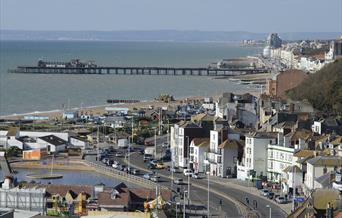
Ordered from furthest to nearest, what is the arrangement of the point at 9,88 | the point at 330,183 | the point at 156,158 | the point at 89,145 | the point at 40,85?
1. the point at 40,85
2. the point at 9,88
3. the point at 89,145
4. the point at 156,158
5. the point at 330,183

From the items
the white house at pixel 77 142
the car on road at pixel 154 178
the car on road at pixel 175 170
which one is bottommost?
the white house at pixel 77 142

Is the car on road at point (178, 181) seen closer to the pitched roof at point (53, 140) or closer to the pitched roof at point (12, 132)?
the pitched roof at point (53, 140)

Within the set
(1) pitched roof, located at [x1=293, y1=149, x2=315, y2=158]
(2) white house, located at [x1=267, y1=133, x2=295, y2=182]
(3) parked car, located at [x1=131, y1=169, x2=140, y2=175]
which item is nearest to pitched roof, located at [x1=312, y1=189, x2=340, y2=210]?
(1) pitched roof, located at [x1=293, y1=149, x2=315, y2=158]

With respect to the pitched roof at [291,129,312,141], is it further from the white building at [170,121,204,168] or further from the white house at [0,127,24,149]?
the white house at [0,127,24,149]

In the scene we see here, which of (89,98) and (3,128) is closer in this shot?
(3,128)

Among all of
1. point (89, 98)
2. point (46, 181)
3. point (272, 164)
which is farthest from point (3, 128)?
point (89, 98)

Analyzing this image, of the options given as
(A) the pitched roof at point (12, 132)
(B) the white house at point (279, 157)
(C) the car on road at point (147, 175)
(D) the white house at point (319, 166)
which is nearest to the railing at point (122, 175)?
(C) the car on road at point (147, 175)

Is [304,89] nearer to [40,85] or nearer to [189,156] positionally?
[189,156]

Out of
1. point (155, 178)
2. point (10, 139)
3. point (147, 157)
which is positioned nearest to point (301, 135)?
point (155, 178)
